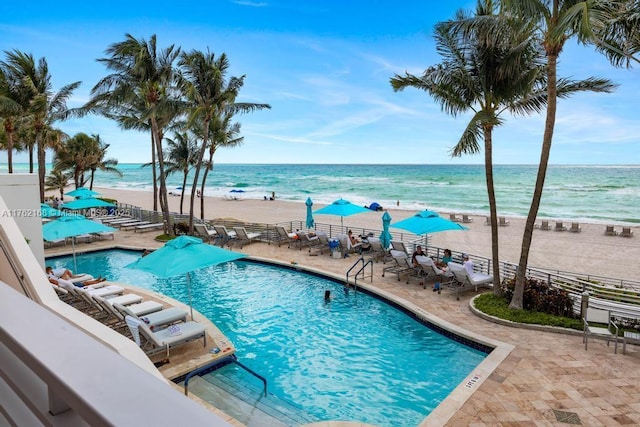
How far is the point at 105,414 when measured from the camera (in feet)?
2.15

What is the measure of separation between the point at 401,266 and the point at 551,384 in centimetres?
657

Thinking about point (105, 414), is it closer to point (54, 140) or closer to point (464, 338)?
point (464, 338)


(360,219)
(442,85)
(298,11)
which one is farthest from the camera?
(298,11)

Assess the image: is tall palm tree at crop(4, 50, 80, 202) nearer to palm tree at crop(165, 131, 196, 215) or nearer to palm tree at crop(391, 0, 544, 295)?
palm tree at crop(165, 131, 196, 215)

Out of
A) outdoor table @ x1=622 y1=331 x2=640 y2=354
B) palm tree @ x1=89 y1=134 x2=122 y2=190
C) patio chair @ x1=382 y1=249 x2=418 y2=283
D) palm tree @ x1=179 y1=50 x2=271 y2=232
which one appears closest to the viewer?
outdoor table @ x1=622 y1=331 x2=640 y2=354

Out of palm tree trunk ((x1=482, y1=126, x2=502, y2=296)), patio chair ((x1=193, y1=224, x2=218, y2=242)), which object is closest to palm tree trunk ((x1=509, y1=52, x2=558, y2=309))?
palm tree trunk ((x1=482, y1=126, x2=502, y2=296))

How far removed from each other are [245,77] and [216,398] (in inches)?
604

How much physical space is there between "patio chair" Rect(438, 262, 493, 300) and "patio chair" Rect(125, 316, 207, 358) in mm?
6502

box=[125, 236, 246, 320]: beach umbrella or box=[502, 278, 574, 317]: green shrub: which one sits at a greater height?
box=[125, 236, 246, 320]: beach umbrella

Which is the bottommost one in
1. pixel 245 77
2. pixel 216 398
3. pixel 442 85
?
pixel 216 398

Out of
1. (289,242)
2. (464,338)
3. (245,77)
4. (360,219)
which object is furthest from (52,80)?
(464,338)

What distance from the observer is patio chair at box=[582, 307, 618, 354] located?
7.24 m

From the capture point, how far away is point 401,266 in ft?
40.9

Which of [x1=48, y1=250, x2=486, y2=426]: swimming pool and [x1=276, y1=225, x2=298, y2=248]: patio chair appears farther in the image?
[x1=276, y1=225, x2=298, y2=248]: patio chair
